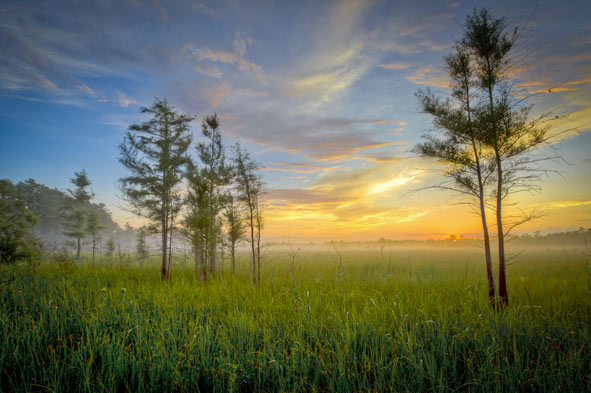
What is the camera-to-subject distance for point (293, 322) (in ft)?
20.2

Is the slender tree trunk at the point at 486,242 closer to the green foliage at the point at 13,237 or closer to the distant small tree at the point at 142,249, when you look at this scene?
the distant small tree at the point at 142,249

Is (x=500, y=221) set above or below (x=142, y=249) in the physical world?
above

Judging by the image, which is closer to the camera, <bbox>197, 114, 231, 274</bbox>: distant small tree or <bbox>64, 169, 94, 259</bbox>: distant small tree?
<bbox>197, 114, 231, 274</bbox>: distant small tree

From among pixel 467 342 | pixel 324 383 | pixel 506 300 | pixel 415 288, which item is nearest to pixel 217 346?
pixel 324 383

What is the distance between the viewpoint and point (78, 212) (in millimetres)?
38875

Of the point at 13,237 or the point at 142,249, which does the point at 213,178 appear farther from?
the point at 142,249

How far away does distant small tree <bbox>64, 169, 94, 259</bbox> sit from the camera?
39.2 m

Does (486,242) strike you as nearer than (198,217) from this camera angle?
Yes

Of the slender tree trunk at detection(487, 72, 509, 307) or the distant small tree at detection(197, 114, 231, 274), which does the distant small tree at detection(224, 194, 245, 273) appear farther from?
the slender tree trunk at detection(487, 72, 509, 307)

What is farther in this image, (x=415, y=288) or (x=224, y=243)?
(x=224, y=243)

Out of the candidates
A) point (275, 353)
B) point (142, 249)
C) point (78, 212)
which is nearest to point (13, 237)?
point (275, 353)

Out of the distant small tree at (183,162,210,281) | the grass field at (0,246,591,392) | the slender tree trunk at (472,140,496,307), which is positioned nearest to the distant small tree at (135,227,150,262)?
the distant small tree at (183,162,210,281)

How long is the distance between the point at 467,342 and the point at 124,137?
18.3 meters

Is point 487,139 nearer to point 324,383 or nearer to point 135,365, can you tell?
point 324,383
